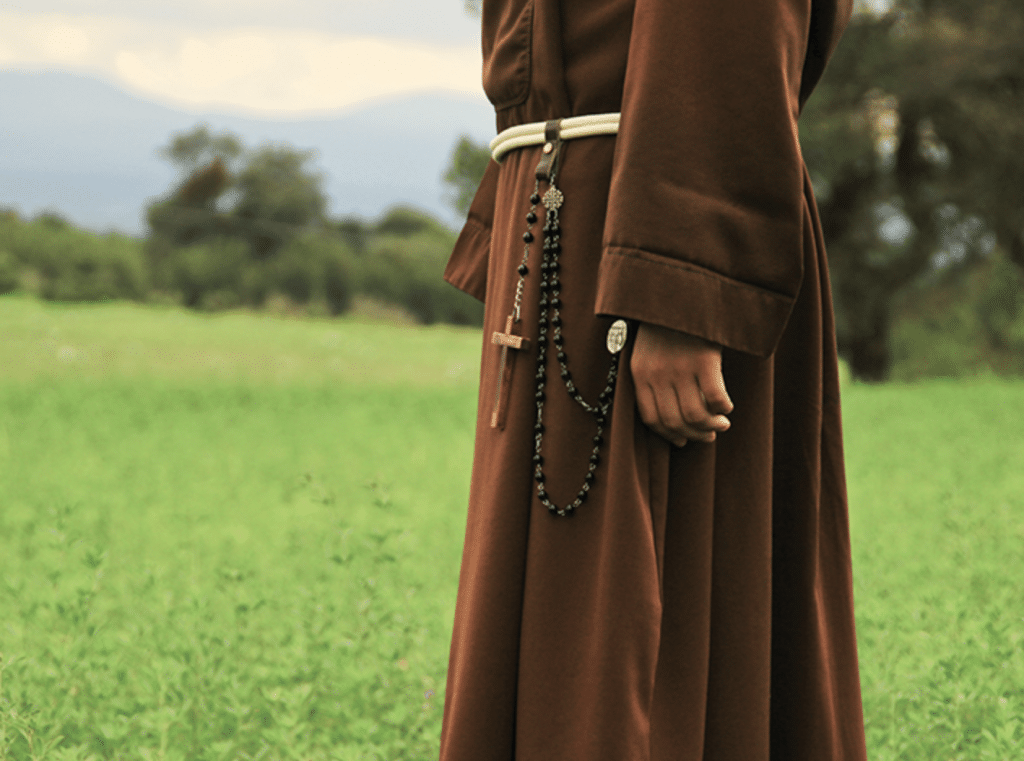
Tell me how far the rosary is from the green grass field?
38.8 inches

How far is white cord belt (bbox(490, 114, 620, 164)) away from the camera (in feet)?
4.34

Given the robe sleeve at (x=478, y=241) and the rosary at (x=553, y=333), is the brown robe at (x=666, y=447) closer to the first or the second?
the rosary at (x=553, y=333)

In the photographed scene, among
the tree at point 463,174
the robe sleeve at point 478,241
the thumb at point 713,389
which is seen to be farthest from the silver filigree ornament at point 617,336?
the tree at point 463,174

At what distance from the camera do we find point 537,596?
1.29 m

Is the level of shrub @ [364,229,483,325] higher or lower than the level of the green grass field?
higher

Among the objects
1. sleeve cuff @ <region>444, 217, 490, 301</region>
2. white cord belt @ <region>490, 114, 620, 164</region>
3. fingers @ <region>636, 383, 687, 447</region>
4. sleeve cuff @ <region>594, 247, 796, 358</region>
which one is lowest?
Result: fingers @ <region>636, 383, 687, 447</region>

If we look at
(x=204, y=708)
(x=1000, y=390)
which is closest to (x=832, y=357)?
(x=204, y=708)

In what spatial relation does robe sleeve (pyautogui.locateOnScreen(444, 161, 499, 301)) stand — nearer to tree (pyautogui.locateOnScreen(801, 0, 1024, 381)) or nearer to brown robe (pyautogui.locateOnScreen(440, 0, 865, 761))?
brown robe (pyautogui.locateOnScreen(440, 0, 865, 761))

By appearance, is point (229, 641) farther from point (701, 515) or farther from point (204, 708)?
point (701, 515)

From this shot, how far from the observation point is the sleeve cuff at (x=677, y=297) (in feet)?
3.83

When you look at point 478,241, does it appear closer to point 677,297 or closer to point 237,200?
point 677,297

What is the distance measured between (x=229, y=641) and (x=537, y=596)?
166 centimetres

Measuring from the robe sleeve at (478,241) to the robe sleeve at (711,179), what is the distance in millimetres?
518

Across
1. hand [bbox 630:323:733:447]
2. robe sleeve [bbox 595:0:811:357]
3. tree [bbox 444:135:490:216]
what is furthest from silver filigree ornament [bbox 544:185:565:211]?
tree [bbox 444:135:490:216]
